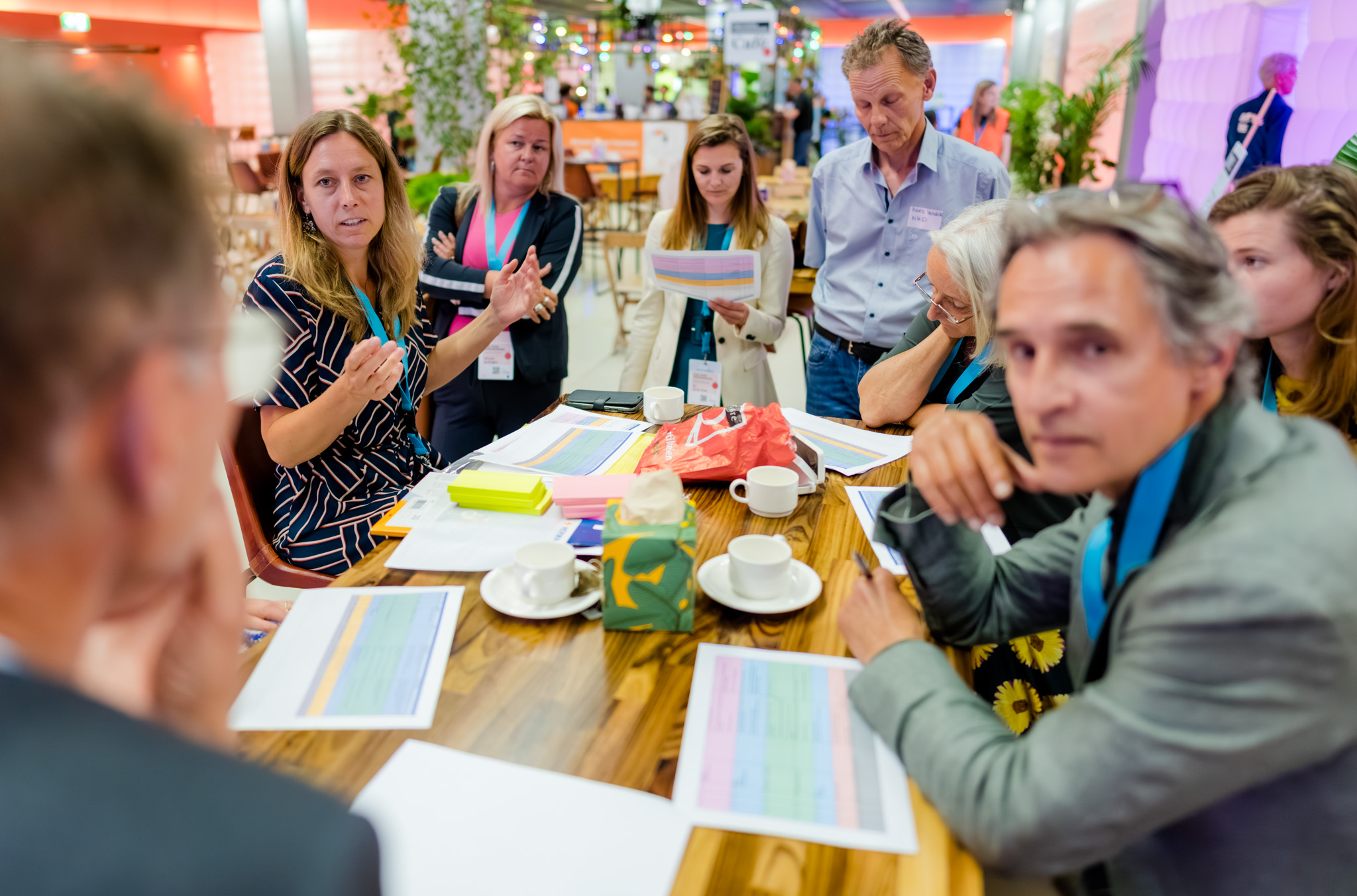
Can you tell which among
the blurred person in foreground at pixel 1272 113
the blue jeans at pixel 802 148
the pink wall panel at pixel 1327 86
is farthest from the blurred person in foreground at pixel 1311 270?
the blue jeans at pixel 802 148

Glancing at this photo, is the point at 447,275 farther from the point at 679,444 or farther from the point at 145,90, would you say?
the point at 145,90

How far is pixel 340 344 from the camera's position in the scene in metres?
2.04

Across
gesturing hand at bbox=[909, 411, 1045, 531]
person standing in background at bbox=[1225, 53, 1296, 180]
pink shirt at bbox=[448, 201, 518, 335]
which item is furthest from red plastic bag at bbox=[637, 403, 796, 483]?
person standing in background at bbox=[1225, 53, 1296, 180]

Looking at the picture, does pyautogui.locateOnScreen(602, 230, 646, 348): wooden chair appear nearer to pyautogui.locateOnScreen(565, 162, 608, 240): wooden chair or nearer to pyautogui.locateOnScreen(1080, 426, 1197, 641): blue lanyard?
pyautogui.locateOnScreen(565, 162, 608, 240): wooden chair

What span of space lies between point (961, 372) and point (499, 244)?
1.82 m

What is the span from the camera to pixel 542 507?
5.37 feet

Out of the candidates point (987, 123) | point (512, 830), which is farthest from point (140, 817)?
point (987, 123)

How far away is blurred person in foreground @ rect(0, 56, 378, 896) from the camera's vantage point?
34 cm

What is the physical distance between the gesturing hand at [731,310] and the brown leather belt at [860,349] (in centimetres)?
37

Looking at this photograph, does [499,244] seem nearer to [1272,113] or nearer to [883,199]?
[883,199]

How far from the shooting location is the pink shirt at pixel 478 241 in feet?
10.3

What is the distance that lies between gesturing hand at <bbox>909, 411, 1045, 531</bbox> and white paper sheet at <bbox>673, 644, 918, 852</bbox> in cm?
27

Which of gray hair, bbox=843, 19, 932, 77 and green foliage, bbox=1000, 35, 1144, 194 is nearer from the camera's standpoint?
gray hair, bbox=843, 19, 932, 77

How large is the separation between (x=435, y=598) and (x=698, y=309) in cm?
204
